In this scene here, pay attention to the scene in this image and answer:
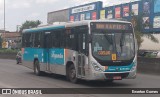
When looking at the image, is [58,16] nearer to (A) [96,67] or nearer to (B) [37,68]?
(B) [37,68]

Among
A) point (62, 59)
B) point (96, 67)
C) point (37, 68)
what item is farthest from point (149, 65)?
point (96, 67)

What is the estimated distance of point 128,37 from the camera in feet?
54.3

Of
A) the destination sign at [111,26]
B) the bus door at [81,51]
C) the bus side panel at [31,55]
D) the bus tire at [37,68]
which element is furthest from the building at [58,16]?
the destination sign at [111,26]

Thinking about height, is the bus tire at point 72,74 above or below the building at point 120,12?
below

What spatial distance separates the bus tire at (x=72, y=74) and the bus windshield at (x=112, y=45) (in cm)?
201

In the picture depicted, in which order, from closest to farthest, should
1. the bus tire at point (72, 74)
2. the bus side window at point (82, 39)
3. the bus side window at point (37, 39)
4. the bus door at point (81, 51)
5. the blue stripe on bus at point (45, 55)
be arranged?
the bus side window at point (82, 39) → the bus door at point (81, 51) → the bus tire at point (72, 74) → the blue stripe on bus at point (45, 55) → the bus side window at point (37, 39)

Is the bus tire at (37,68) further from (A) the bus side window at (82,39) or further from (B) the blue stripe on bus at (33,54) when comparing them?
(A) the bus side window at (82,39)

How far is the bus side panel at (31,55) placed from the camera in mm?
21500

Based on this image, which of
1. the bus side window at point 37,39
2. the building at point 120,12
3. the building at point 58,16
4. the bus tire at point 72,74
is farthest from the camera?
the building at point 58,16

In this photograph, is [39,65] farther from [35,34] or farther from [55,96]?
[55,96]

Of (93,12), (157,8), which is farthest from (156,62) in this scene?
(93,12)

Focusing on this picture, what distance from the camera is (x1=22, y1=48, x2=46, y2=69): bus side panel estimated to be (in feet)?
70.5

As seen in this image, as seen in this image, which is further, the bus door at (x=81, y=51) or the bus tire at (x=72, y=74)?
the bus tire at (x=72, y=74)

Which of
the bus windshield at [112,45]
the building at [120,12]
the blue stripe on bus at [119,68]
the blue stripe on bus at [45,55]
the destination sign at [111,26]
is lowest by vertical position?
the blue stripe on bus at [119,68]
